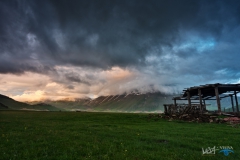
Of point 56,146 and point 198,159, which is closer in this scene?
point 198,159

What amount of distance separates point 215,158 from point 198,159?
3.67 feet

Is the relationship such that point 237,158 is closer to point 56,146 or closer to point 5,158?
point 56,146

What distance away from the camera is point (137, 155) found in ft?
32.9

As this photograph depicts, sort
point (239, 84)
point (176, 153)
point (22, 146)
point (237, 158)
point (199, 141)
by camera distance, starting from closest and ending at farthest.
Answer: point (237, 158) < point (176, 153) < point (22, 146) < point (199, 141) < point (239, 84)

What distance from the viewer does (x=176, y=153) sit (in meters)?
10.6

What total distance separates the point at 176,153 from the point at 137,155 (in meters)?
2.52

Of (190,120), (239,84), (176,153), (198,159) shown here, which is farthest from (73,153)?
(239,84)

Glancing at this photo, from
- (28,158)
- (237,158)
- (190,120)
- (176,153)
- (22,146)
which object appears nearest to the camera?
(28,158)

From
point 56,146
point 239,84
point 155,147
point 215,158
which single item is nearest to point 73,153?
point 56,146

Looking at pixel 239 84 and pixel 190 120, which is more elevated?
pixel 239 84

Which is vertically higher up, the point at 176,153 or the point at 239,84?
the point at 239,84

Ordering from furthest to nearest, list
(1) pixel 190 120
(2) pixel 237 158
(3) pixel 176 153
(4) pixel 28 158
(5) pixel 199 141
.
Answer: (1) pixel 190 120, (5) pixel 199 141, (3) pixel 176 153, (2) pixel 237 158, (4) pixel 28 158

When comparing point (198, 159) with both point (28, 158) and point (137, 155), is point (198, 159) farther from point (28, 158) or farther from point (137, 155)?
point (28, 158)

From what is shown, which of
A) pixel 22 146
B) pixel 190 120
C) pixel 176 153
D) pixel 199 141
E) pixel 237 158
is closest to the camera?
pixel 237 158
